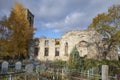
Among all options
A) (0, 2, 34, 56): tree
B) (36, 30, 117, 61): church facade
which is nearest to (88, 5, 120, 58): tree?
(36, 30, 117, 61): church facade

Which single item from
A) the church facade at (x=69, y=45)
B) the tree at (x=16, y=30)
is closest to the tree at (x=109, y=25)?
the church facade at (x=69, y=45)

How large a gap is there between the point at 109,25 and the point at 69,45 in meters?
8.46

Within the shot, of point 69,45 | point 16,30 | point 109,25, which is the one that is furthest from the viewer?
point 69,45

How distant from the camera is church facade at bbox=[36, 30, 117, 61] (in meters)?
36.0

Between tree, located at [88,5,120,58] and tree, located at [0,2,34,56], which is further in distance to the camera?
tree, located at [0,2,34,56]

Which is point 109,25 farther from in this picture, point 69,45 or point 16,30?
point 16,30

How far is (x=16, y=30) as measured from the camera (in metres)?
36.3

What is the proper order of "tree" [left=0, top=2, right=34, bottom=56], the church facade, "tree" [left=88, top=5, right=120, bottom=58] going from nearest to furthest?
"tree" [left=88, top=5, right=120, bottom=58]
"tree" [left=0, top=2, right=34, bottom=56]
the church facade

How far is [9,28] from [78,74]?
19005mm

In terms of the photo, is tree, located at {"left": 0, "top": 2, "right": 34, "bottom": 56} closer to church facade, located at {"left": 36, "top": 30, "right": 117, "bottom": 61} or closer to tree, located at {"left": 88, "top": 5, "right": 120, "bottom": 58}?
church facade, located at {"left": 36, "top": 30, "right": 117, "bottom": 61}

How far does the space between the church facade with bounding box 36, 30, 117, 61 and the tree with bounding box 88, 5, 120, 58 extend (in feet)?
5.97

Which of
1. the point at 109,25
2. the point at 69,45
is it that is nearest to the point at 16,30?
the point at 69,45

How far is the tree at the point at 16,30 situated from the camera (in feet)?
115

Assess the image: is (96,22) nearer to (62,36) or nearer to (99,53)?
(99,53)
